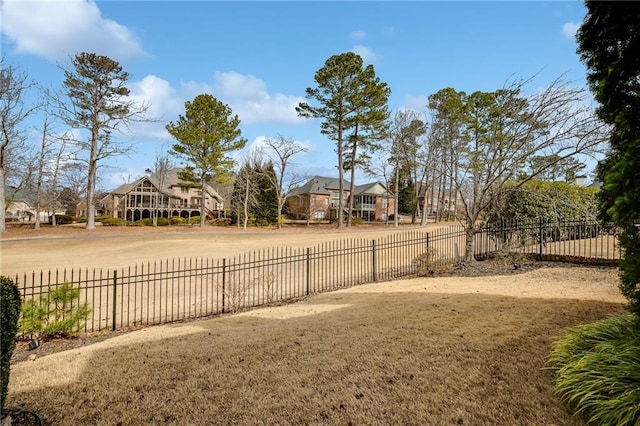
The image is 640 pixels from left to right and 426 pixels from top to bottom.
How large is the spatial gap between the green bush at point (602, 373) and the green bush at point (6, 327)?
4.75 m

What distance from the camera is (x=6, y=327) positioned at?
9.64 ft

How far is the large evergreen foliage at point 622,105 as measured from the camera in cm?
283

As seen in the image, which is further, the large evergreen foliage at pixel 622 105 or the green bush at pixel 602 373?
the large evergreen foliage at pixel 622 105

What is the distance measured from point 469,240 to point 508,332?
808 cm

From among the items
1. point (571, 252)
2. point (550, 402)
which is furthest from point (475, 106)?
point (550, 402)

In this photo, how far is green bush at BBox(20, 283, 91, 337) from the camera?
634cm

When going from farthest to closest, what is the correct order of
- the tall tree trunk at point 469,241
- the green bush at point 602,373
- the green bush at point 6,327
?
the tall tree trunk at point 469,241 < the green bush at point 6,327 < the green bush at point 602,373

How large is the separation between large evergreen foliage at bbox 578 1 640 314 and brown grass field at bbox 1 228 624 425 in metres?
1.57

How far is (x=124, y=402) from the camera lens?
134 inches

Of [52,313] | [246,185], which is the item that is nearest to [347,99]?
[246,185]

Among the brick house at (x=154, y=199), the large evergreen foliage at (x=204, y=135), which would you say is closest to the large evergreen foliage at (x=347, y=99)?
the large evergreen foliage at (x=204, y=135)

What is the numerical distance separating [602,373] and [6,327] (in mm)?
5217

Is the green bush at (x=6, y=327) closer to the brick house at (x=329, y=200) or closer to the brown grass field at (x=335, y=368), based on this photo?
the brown grass field at (x=335, y=368)

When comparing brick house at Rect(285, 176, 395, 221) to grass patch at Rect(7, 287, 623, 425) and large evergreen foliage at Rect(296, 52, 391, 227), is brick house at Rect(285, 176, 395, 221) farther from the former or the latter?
grass patch at Rect(7, 287, 623, 425)
